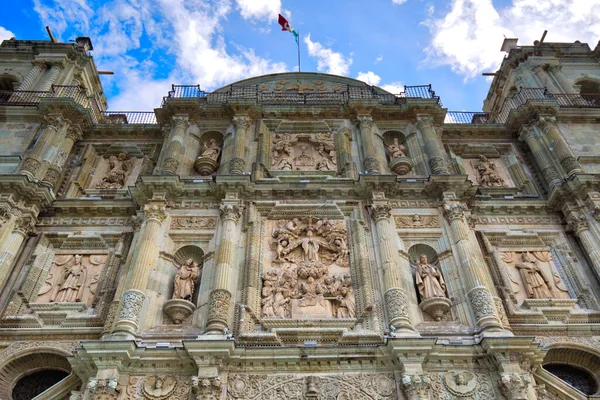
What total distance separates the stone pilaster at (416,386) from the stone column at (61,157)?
1112 centimetres

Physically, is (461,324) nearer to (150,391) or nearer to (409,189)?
(409,189)

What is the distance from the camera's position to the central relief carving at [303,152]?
1686 centimetres

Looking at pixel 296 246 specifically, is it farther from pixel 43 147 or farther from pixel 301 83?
pixel 301 83

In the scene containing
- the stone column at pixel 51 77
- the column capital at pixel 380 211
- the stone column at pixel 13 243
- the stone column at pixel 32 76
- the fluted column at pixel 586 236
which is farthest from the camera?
the stone column at pixel 32 76

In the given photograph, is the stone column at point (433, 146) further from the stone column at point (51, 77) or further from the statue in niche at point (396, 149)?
the stone column at point (51, 77)

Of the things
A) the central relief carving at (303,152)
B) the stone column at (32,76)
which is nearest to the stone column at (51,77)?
the stone column at (32,76)

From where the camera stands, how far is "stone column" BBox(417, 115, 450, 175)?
16.0m

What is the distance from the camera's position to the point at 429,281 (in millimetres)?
12844

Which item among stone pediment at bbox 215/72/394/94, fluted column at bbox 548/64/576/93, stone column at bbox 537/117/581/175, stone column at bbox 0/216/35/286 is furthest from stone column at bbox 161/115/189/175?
fluted column at bbox 548/64/576/93

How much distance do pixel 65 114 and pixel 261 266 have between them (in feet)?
30.4

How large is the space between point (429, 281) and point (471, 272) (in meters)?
1.00

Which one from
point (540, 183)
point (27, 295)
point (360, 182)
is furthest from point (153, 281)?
point (540, 183)

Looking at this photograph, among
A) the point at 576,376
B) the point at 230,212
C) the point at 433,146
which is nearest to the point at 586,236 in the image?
the point at 576,376

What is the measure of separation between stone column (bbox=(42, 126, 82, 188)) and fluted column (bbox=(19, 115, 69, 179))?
7.6 inches
